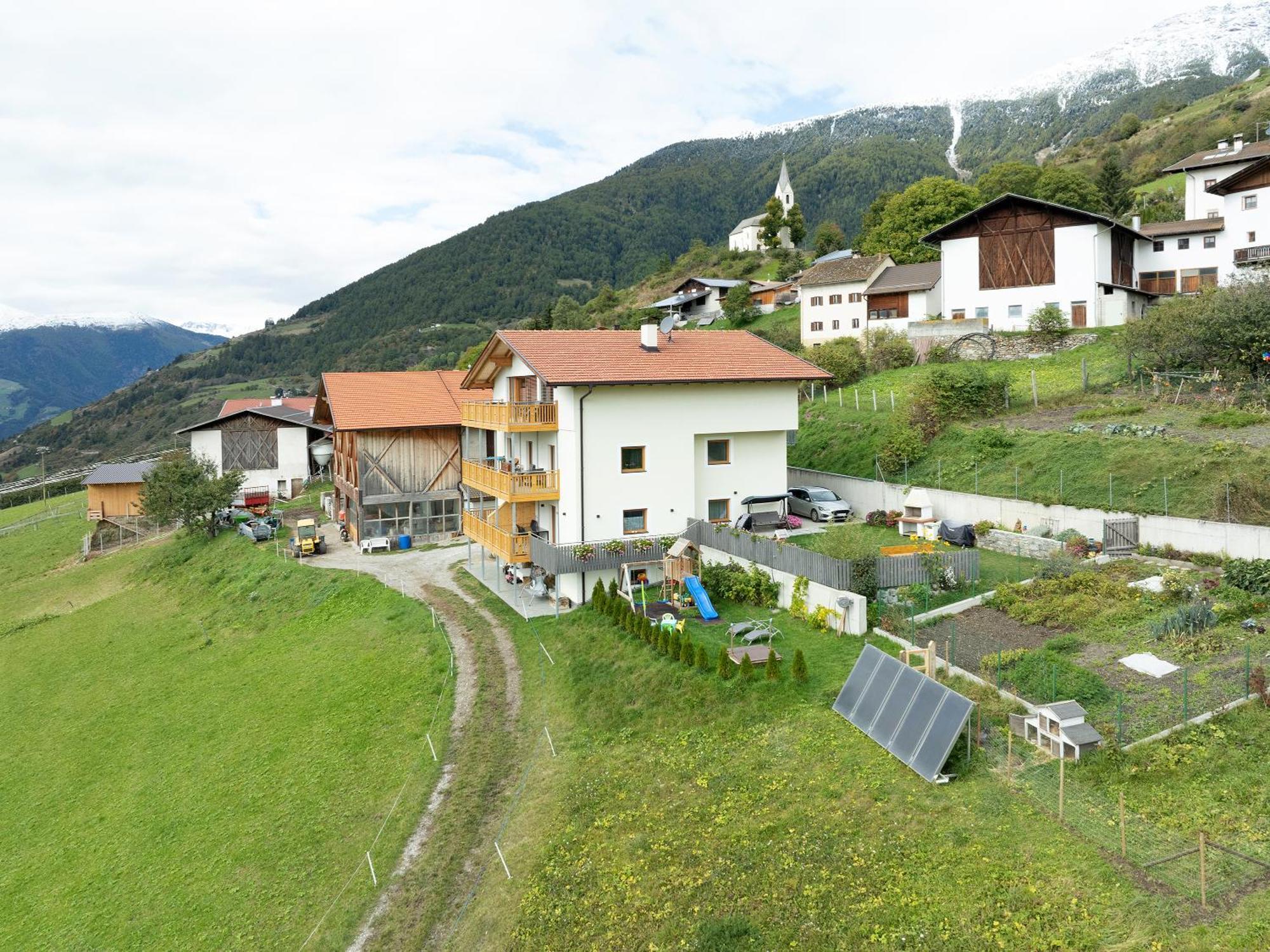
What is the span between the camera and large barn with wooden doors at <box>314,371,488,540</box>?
38.2 meters

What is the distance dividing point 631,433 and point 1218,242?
41.4m

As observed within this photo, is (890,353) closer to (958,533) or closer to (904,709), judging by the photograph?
(958,533)

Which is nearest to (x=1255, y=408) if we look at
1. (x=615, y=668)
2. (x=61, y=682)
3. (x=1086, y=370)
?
(x=1086, y=370)

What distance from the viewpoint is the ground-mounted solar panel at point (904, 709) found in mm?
A: 12742

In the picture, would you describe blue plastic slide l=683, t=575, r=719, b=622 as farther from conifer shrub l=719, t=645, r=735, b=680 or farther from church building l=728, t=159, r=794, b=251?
church building l=728, t=159, r=794, b=251

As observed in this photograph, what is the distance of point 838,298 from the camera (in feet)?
195

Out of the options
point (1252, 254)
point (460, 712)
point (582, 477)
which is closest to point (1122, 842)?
point (460, 712)

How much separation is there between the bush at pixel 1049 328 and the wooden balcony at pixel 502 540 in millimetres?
28760

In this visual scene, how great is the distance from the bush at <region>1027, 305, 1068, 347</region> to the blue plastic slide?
2758 cm

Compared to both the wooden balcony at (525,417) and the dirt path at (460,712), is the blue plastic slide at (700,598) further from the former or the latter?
the wooden balcony at (525,417)

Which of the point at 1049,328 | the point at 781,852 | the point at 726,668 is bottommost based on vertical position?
the point at 781,852

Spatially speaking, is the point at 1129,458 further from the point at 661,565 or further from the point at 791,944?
the point at 791,944

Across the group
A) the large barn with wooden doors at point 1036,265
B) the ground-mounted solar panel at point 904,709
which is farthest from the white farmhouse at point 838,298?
the ground-mounted solar panel at point 904,709

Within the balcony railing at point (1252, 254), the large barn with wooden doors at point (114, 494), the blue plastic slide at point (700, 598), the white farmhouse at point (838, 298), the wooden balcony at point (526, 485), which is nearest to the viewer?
the blue plastic slide at point (700, 598)
